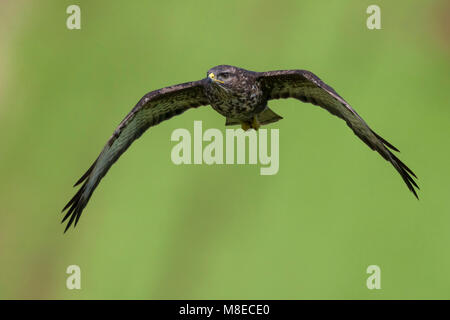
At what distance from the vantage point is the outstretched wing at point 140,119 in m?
8.45

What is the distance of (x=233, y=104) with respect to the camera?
8.15 m

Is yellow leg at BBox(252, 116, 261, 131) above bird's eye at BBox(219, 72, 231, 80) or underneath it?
underneath

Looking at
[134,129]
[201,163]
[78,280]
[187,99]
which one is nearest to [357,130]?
[187,99]

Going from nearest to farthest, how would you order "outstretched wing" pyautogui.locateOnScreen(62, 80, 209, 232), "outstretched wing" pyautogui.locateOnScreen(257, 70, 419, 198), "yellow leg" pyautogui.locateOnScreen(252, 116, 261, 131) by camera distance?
1. "outstretched wing" pyautogui.locateOnScreen(257, 70, 419, 198)
2. "outstretched wing" pyautogui.locateOnScreen(62, 80, 209, 232)
3. "yellow leg" pyautogui.locateOnScreen(252, 116, 261, 131)

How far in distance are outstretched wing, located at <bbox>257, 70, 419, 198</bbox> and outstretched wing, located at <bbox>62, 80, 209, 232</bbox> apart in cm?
81

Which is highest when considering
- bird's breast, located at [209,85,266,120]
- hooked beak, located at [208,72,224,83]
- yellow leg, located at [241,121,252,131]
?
hooked beak, located at [208,72,224,83]

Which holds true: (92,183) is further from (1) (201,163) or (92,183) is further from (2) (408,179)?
(1) (201,163)

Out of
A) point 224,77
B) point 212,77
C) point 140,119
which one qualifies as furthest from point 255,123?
point 140,119

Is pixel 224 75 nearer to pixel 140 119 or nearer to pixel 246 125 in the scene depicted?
pixel 246 125

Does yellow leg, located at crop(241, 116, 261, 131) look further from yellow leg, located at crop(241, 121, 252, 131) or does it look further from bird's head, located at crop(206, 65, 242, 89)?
bird's head, located at crop(206, 65, 242, 89)

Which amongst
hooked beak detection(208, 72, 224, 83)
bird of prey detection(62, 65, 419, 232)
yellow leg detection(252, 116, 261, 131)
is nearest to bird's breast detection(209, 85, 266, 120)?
bird of prey detection(62, 65, 419, 232)

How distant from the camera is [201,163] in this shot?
14117mm

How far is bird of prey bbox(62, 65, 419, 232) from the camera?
26.3 feet

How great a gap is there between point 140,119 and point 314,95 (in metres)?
2.07
